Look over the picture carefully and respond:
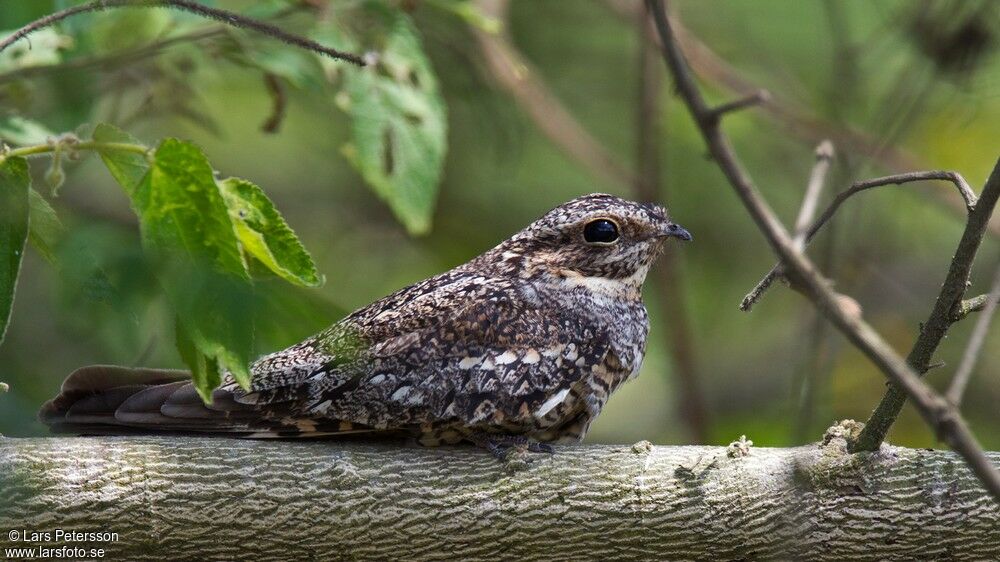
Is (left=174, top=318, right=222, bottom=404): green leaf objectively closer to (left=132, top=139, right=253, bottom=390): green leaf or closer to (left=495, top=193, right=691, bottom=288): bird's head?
(left=132, top=139, right=253, bottom=390): green leaf

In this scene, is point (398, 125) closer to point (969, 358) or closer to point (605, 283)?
point (605, 283)

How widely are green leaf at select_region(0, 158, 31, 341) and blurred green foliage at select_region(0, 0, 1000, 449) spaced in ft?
4.18

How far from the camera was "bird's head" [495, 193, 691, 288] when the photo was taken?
12.7 feet

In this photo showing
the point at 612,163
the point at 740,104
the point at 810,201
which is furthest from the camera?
the point at 612,163

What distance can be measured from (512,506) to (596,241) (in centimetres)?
120

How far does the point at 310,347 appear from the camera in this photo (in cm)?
345

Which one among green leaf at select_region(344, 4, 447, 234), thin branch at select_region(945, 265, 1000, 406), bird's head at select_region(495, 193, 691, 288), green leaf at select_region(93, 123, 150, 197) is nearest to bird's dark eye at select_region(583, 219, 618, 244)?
bird's head at select_region(495, 193, 691, 288)

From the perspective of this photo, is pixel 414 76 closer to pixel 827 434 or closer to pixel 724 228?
pixel 827 434

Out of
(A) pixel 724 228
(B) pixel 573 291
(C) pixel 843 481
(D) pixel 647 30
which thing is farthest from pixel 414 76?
(A) pixel 724 228

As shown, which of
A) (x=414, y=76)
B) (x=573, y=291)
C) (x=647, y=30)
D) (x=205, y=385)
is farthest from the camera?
(x=647, y=30)

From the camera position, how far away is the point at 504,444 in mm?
3215

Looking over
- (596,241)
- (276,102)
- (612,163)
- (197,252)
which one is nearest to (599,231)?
(596,241)

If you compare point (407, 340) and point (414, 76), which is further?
point (414, 76)

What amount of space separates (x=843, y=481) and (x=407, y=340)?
4.13 feet
